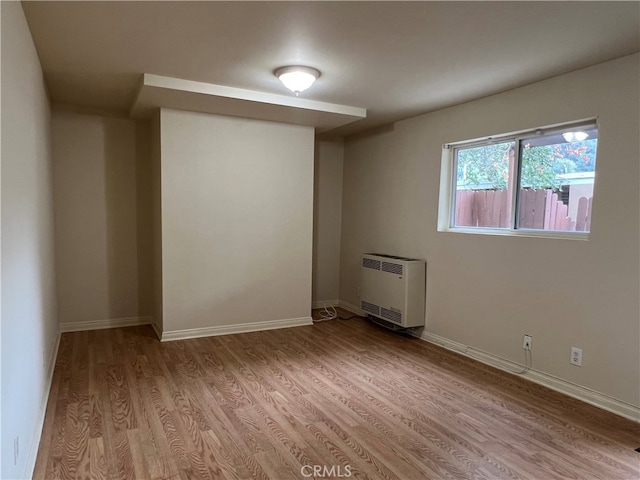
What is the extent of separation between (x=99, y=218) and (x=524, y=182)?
163 inches

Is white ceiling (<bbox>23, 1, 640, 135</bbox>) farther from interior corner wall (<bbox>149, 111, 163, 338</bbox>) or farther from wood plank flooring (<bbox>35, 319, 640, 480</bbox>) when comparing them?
wood plank flooring (<bbox>35, 319, 640, 480</bbox>)

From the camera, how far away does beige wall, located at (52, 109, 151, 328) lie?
4273 millimetres

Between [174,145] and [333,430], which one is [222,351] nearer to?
[333,430]

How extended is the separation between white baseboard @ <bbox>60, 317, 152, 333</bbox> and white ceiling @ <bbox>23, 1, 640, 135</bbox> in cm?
239

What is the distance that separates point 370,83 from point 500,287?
198 centimetres

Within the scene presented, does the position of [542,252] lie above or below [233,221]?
below

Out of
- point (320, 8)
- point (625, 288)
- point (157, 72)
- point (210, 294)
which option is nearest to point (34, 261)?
point (157, 72)

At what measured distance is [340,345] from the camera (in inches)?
161

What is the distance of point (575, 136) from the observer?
9.95 feet

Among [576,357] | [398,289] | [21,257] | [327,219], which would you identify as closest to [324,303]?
[327,219]

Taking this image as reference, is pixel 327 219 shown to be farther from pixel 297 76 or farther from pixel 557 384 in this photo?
pixel 557 384

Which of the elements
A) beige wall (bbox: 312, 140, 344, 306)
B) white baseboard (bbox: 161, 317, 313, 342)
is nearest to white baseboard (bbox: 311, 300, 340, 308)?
beige wall (bbox: 312, 140, 344, 306)

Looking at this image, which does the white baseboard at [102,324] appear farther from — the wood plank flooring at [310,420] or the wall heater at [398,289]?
the wall heater at [398,289]

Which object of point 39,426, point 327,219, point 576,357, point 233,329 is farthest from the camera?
point 327,219
